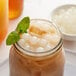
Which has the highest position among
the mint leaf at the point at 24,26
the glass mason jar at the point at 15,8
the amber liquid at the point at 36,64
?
the mint leaf at the point at 24,26

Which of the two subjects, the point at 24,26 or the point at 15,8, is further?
the point at 15,8

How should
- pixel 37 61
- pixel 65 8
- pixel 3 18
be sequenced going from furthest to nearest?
pixel 65 8 < pixel 3 18 < pixel 37 61

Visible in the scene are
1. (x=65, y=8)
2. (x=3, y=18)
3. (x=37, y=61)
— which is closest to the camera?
(x=37, y=61)

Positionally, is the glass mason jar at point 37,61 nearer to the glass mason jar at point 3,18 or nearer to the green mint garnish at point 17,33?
the green mint garnish at point 17,33

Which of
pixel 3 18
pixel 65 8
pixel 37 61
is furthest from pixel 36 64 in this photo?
pixel 65 8

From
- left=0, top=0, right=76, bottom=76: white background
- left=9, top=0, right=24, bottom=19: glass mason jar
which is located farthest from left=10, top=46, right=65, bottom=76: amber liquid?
left=9, top=0, right=24, bottom=19: glass mason jar

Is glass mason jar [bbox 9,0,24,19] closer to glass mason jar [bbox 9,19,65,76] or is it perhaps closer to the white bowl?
the white bowl

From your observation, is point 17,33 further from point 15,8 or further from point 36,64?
point 15,8

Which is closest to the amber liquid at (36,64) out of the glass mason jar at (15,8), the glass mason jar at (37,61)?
the glass mason jar at (37,61)
